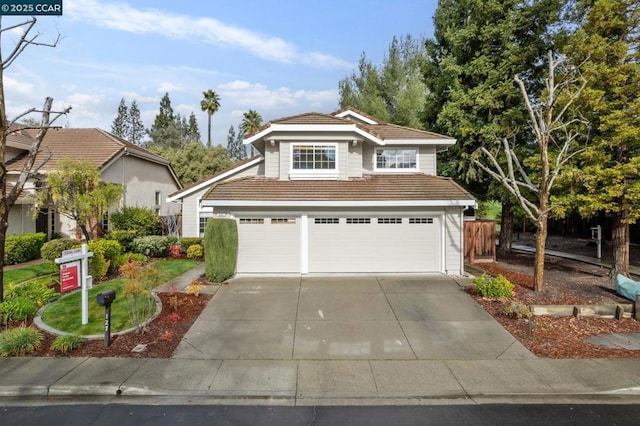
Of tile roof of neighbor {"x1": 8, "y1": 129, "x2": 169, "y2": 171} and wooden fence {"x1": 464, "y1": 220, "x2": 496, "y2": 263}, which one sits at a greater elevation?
tile roof of neighbor {"x1": 8, "y1": 129, "x2": 169, "y2": 171}

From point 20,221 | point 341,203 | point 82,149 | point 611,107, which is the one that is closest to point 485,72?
point 611,107

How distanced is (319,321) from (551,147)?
1250cm

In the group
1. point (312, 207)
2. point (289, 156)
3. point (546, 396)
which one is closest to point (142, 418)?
point (546, 396)

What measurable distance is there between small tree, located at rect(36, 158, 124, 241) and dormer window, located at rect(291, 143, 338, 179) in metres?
7.79

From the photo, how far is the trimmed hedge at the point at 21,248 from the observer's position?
14.3 m

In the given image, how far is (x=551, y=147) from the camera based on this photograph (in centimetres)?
1498

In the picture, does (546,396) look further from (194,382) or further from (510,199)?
(510,199)

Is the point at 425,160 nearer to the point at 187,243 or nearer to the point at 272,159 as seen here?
the point at 272,159

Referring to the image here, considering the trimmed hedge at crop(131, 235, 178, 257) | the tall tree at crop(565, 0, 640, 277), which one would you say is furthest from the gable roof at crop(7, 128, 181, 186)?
the tall tree at crop(565, 0, 640, 277)

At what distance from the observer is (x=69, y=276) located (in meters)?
7.78

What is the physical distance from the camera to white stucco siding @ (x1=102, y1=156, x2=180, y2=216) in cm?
1989

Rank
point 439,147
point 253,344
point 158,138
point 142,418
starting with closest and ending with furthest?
point 142,418
point 253,344
point 439,147
point 158,138

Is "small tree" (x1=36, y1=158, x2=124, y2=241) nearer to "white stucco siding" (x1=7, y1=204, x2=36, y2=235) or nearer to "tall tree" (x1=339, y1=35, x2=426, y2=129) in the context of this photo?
"white stucco siding" (x1=7, y1=204, x2=36, y2=235)

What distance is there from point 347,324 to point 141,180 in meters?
18.4
